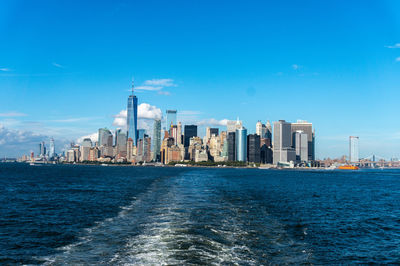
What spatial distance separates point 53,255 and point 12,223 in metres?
13.3

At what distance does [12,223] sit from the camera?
31.2 meters

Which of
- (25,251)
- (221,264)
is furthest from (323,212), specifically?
(25,251)

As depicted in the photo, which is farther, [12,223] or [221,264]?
[12,223]

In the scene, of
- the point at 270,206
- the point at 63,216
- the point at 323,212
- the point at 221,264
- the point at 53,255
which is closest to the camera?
the point at 221,264

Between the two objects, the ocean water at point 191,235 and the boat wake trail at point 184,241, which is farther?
the ocean water at point 191,235

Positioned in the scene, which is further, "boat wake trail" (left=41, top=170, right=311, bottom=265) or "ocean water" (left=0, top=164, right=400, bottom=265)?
"ocean water" (left=0, top=164, right=400, bottom=265)

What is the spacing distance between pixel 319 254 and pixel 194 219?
1279 centimetres

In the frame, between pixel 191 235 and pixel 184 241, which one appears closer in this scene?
pixel 184 241

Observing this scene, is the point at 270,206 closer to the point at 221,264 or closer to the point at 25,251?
the point at 221,264

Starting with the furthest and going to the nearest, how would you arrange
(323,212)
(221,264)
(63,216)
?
(323,212) → (63,216) → (221,264)

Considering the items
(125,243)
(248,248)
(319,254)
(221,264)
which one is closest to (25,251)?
(125,243)

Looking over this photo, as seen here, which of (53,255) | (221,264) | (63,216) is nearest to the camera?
(221,264)

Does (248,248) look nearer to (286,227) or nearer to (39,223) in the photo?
(286,227)

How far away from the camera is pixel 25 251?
71.7ft
